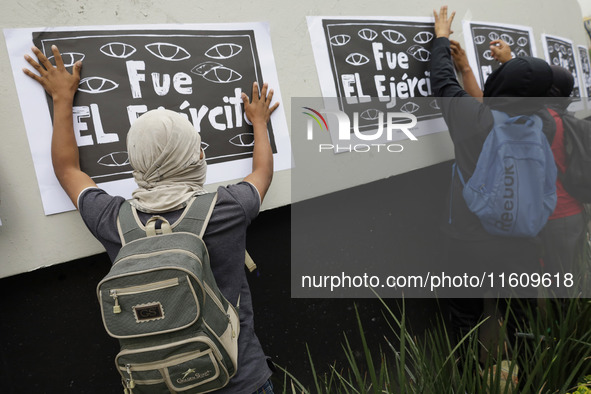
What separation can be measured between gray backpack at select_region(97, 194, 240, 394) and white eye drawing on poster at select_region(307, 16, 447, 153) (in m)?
1.27

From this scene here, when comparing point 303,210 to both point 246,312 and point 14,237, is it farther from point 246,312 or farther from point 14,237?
point 14,237

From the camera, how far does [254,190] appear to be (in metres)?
1.59

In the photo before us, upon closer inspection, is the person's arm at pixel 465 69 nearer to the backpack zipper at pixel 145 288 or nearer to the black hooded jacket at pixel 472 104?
the black hooded jacket at pixel 472 104

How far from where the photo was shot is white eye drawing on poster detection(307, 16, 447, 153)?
7.69 feet

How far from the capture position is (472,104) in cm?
226

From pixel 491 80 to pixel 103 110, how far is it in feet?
6.42

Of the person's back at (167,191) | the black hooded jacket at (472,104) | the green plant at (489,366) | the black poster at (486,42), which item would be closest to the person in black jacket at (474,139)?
the black hooded jacket at (472,104)

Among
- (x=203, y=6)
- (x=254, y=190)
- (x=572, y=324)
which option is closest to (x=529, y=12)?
(x=572, y=324)

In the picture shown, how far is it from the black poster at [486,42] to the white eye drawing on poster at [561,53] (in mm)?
607

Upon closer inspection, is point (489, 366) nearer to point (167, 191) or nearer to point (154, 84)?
point (167, 191)

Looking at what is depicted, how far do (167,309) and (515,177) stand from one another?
1.78 meters

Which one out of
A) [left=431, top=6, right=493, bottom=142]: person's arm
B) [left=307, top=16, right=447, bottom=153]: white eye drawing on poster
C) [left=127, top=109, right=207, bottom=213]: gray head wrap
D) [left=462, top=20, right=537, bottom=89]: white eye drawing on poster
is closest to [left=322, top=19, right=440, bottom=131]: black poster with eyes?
[left=307, top=16, right=447, bottom=153]: white eye drawing on poster

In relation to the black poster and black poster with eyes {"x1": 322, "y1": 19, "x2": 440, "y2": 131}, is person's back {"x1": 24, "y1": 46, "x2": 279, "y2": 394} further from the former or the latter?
the black poster

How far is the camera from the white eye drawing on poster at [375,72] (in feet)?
7.69
